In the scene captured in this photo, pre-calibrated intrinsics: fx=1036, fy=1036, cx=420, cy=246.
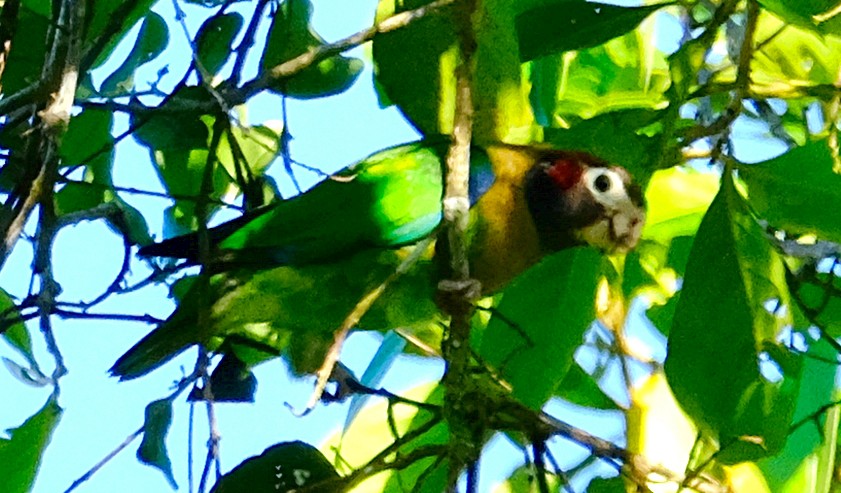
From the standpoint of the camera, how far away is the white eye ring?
1.15m

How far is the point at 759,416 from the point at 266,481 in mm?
424

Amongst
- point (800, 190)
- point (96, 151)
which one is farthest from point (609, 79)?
point (96, 151)

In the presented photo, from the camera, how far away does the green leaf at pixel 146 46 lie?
1.08 meters

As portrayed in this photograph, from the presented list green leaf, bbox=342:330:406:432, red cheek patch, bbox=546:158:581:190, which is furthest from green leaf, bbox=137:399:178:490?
red cheek patch, bbox=546:158:581:190

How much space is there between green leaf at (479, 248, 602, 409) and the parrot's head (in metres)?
0.08

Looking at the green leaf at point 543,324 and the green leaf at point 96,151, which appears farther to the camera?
the green leaf at point 96,151

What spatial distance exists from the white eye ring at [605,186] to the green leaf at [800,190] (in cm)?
18

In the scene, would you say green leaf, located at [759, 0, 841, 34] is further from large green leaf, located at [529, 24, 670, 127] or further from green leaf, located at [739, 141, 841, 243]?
large green leaf, located at [529, 24, 670, 127]

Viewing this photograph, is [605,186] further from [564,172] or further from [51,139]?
[51,139]

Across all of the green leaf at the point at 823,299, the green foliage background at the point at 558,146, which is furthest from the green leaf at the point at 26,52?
the green leaf at the point at 823,299

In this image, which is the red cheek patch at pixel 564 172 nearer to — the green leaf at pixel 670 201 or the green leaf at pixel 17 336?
→ the green leaf at pixel 670 201

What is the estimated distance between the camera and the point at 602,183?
1.21 m

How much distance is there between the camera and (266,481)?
0.88m

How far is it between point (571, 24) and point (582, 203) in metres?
0.35
